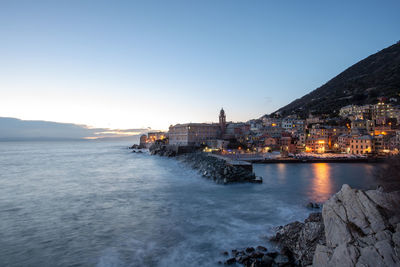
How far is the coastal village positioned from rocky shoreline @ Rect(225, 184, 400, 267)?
40.0m

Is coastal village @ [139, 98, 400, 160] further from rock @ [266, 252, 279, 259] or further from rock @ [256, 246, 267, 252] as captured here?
rock @ [266, 252, 279, 259]

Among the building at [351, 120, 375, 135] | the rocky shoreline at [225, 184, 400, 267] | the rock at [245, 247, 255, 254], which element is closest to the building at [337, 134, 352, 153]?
the building at [351, 120, 375, 135]

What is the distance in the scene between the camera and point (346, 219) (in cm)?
776

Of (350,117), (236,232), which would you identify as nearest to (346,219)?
(236,232)

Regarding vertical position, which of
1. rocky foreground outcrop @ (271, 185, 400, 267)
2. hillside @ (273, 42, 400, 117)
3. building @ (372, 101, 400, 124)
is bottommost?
rocky foreground outcrop @ (271, 185, 400, 267)

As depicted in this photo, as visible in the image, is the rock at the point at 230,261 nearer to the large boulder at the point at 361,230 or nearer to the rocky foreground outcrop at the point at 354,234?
the rocky foreground outcrop at the point at 354,234

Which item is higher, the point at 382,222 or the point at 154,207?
the point at 382,222

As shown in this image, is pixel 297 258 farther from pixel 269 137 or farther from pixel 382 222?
pixel 269 137

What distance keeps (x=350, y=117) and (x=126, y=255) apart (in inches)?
3664

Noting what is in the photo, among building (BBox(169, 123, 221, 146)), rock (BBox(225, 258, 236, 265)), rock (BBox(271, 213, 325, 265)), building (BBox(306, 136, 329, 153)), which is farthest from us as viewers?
building (BBox(169, 123, 221, 146))

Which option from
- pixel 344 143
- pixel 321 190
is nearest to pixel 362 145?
pixel 344 143

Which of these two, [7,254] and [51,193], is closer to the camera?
[7,254]

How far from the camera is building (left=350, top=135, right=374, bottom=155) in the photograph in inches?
2073

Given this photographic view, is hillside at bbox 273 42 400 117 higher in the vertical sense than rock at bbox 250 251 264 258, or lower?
higher
